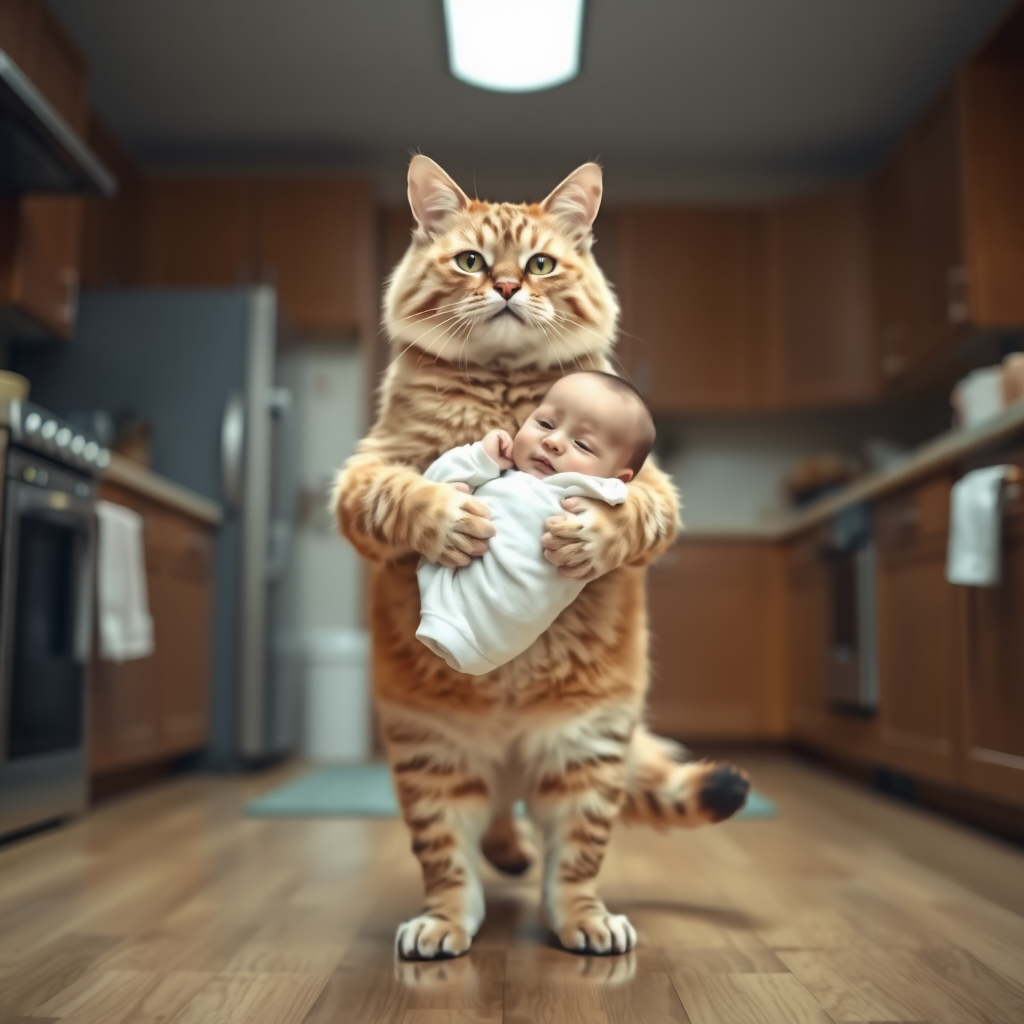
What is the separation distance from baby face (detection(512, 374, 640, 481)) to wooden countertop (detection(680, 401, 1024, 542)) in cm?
131

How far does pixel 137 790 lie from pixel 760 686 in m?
2.41

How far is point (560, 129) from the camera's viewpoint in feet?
13.8

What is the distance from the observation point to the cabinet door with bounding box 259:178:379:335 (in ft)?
14.7

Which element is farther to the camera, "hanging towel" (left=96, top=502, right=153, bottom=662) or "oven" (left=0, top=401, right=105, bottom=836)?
"hanging towel" (left=96, top=502, right=153, bottom=662)

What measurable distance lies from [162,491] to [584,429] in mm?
2242

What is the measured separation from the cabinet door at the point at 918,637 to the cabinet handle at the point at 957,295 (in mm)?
835

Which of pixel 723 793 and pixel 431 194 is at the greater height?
pixel 431 194

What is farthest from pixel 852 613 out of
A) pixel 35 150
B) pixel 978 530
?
pixel 35 150

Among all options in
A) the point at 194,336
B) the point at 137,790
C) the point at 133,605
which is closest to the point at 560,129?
the point at 194,336

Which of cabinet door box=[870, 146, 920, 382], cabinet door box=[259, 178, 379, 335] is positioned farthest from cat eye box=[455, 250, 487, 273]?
cabinet door box=[259, 178, 379, 335]

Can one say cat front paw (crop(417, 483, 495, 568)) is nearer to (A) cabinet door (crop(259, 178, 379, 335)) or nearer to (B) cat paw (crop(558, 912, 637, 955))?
(B) cat paw (crop(558, 912, 637, 955))

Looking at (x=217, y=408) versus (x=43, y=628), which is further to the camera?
(x=217, y=408)

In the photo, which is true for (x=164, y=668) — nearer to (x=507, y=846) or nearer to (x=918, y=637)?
(x=507, y=846)

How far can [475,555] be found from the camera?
1.18 m
